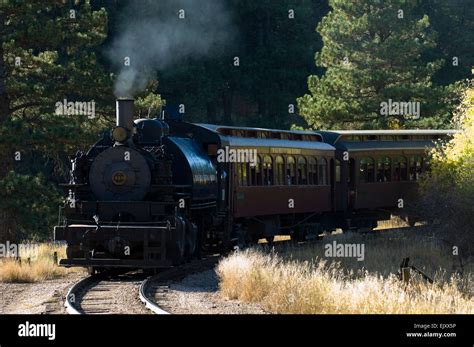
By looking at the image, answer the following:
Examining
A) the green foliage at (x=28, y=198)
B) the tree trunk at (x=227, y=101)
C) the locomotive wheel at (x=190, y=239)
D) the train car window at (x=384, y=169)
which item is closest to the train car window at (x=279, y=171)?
the locomotive wheel at (x=190, y=239)

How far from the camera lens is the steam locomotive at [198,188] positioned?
19844 mm

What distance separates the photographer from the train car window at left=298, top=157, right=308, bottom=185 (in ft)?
90.8

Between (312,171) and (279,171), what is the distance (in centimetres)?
240

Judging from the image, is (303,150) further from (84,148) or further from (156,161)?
(156,161)

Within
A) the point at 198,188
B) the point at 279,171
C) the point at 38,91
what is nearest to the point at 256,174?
the point at 279,171

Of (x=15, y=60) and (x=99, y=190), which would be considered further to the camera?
(x=15, y=60)

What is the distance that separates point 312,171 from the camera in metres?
28.6

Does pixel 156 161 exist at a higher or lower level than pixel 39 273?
higher

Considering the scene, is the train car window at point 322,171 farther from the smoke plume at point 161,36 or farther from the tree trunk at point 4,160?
the tree trunk at point 4,160

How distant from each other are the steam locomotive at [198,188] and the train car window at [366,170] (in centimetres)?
3

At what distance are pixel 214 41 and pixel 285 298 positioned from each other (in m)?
43.3

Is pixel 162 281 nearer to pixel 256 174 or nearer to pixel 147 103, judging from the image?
pixel 256 174

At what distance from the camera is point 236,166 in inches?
934

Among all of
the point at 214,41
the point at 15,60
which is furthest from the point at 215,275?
the point at 214,41
